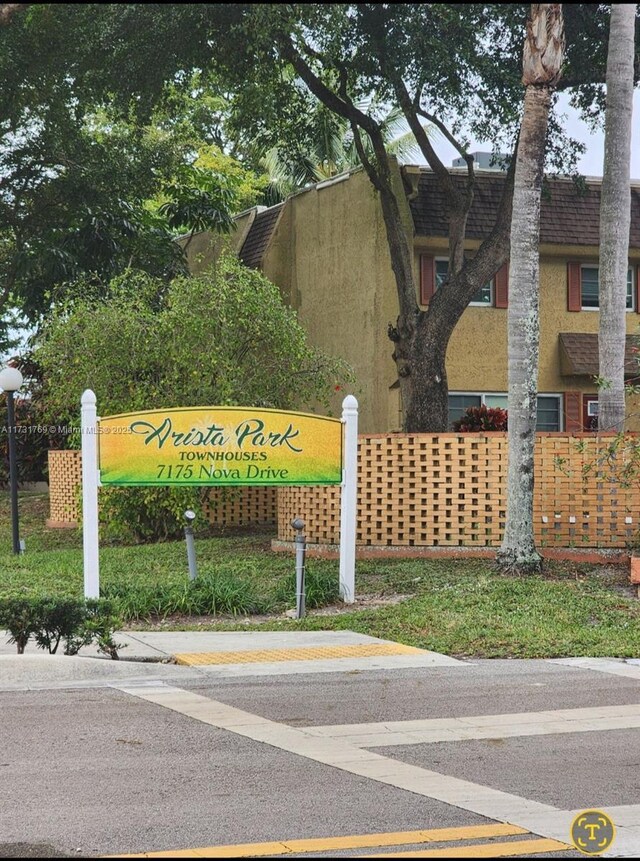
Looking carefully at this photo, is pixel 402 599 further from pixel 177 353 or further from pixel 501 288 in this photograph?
pixel 501 288

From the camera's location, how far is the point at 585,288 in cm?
2894

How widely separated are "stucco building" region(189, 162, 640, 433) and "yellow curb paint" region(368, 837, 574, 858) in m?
20.6

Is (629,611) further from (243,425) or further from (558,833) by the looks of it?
(558,833)

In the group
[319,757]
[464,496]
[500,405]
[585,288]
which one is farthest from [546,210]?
[319,757]

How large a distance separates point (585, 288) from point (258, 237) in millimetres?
8167

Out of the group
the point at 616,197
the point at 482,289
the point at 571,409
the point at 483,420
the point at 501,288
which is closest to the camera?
the point at 616,197

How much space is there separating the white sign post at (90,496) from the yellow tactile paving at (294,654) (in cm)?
279

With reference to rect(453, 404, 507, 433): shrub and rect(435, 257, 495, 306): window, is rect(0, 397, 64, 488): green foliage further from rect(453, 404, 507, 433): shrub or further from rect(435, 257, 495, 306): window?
rect(453, 404, 507, 433): shrub

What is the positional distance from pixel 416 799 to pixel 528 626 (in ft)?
20.6

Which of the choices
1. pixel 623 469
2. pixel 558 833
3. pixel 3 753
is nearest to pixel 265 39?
pixel 623 469

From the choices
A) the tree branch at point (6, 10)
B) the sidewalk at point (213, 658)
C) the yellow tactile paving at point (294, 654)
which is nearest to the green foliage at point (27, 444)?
the tree branch at point (6, 10)

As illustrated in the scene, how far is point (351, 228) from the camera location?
27516 mm

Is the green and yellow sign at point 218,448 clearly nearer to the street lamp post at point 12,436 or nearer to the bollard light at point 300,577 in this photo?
the bollard light at point 300,577

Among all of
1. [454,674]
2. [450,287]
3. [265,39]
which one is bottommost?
[454,674]
